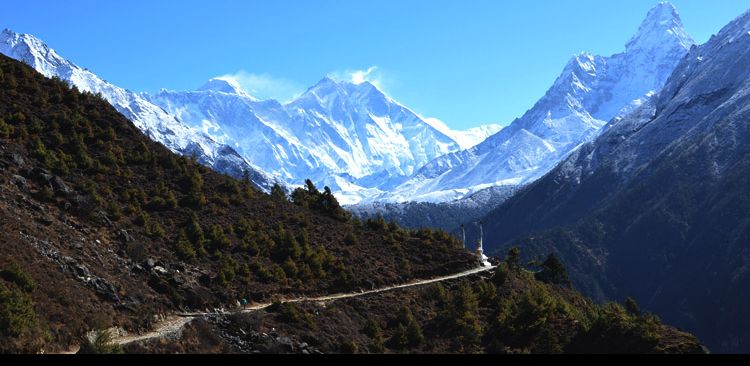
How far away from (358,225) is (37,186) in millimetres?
31941

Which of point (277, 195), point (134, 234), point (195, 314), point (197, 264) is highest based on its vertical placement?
point (277, 195)

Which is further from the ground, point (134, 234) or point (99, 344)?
point (134, 234)

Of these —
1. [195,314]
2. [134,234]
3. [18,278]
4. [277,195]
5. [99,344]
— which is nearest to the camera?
[99,344]

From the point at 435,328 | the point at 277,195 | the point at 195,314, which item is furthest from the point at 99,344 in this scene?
the point at 277,195

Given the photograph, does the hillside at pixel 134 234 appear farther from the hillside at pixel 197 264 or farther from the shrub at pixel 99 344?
the shrub at pixel 99 344

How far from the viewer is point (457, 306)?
58062 mm

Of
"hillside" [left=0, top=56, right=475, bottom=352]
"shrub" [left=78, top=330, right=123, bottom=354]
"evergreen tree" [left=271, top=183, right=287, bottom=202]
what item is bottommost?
"shrub" [left=78, top=330, right=123, bottom=354]

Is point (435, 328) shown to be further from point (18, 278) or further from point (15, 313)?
point (15, 313)

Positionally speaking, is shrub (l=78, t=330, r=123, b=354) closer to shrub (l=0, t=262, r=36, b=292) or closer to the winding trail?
the winding trail

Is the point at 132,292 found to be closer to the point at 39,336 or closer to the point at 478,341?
the point at 39,336

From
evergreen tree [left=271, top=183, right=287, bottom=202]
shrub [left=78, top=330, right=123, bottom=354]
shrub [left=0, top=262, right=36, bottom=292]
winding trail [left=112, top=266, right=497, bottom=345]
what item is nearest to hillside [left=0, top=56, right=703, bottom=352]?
shrub [left=0, top=262, right=36, bottom=292]

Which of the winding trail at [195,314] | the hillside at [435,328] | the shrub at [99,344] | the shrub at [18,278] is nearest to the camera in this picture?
the shrub at [99,344]

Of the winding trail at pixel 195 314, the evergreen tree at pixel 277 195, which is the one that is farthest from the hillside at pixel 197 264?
the evergreen tree at pixel 277 195

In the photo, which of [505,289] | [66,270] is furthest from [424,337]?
[66,270]
